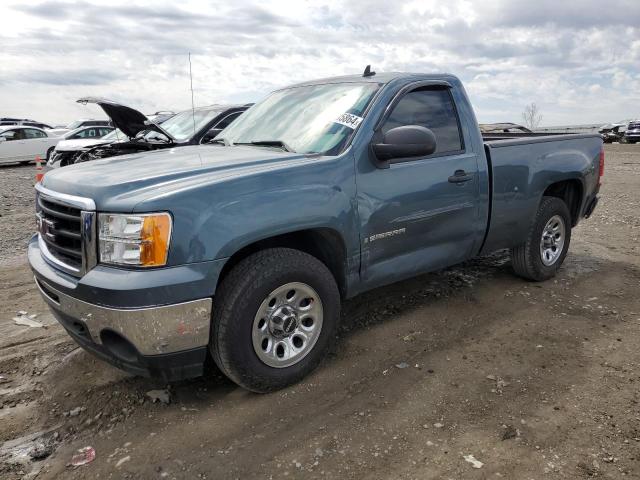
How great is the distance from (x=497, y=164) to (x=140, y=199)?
288 cm

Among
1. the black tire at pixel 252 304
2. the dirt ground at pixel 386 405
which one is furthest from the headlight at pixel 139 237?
the dirt ground at pixel 386 405

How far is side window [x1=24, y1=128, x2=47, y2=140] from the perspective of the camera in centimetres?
1941

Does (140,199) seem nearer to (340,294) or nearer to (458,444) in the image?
(340,294)

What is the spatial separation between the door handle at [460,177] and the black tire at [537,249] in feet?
3.95

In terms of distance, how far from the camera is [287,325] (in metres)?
3.13

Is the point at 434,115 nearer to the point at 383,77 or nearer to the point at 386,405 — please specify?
the point at 383,77

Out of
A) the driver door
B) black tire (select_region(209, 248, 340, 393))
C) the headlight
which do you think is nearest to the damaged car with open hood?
the driver door

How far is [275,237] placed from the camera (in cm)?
317

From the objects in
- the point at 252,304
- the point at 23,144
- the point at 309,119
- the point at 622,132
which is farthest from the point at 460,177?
the point at 622,132

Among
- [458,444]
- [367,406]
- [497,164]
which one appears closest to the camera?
[458,444]

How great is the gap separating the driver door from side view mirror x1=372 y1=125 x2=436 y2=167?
0.43 feet

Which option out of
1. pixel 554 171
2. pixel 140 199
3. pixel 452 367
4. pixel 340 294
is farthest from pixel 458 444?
pixel 554 171

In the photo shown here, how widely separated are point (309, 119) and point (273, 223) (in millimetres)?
1133

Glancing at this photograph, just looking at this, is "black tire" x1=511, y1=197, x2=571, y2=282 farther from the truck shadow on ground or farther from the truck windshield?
the truck windshield
